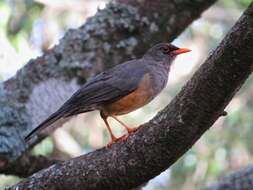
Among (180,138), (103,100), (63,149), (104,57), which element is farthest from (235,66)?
(63,149)

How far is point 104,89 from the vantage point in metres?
4.94

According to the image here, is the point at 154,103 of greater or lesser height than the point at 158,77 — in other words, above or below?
below

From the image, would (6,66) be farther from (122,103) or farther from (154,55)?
(122,103)

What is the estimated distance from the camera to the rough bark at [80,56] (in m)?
4.90

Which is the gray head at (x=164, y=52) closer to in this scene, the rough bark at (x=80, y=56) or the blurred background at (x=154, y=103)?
the rough bark at (x=80, y=56)

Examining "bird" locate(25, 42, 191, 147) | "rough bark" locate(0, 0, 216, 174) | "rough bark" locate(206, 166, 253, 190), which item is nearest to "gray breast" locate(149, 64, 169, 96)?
"bird" locate(25, 42, 191, 147)

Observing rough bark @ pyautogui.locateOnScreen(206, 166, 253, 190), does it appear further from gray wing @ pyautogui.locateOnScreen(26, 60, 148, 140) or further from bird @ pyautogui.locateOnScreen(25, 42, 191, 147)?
gray wing @ pyautogui.locateOnScreen(26, 60, 148, 140)

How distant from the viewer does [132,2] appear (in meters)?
5.63

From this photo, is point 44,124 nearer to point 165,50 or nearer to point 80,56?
point 80,56

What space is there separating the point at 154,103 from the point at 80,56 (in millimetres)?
5385

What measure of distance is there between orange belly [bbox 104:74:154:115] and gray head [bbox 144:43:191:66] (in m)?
0.59

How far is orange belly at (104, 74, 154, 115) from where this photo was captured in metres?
4.97

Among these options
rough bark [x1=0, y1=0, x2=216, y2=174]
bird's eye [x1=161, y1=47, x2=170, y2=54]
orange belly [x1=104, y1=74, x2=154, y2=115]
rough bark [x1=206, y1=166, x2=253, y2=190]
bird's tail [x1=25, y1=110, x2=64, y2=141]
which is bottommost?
rough bark [x1=206, y1=166, x2=253, y2=190]

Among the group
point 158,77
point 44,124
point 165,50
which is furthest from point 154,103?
point 44,124
